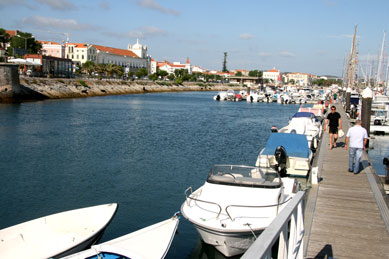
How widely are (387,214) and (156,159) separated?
15.6 metres

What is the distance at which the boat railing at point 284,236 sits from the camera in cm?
338

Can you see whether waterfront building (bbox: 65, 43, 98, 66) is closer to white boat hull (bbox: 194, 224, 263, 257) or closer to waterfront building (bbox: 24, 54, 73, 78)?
waterfront building (bbox: 24, 54, 73, 78)

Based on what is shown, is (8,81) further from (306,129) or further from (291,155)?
(291,155)

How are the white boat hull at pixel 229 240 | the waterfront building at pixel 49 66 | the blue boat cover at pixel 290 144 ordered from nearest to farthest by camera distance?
the white boat hull at pixel 229 240 → the blue boat cover at pixel 290 144 → the waterfront building at pixel 49 66

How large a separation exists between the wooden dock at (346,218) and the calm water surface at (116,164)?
3073 mm

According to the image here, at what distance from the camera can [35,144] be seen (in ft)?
94.0

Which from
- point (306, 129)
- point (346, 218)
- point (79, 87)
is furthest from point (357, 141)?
point (79, 87)

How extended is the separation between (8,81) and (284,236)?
6218 centimetres

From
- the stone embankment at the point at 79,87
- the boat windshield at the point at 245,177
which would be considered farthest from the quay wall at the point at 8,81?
the boat windshield at the point at 245,177

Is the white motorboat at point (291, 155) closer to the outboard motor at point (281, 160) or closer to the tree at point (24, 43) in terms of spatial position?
the outboard motor at point (281, 160)

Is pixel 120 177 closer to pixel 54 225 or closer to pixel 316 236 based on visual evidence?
pixel 54 225

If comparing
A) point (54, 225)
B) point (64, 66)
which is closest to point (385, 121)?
point (54, 225)

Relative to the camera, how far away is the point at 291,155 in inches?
736

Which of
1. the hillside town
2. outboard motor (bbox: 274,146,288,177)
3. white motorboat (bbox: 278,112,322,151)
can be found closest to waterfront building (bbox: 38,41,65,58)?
the hillside town
